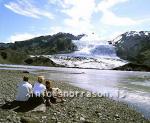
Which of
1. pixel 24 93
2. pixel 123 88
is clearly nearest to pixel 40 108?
pixel 24 93

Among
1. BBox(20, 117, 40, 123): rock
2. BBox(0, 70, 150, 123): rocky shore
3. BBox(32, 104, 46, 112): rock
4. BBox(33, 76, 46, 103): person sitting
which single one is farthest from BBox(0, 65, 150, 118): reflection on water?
BBox(20, 117, 40, 123): rock

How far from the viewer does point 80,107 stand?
2608 centimetres

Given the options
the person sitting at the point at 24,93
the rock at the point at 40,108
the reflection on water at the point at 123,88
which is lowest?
the reflection on water at the point at 123,88

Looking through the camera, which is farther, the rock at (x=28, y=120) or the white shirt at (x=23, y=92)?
the white shirt at (x=23, y=92)

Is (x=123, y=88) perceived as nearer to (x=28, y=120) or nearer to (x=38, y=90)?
(x=38, y=90)

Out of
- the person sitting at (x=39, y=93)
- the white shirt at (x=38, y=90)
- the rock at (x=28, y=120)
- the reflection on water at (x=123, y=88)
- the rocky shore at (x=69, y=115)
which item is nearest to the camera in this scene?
the rock at (x=28, y=120)

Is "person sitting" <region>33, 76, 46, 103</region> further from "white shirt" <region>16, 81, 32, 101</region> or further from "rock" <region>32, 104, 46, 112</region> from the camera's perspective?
"rock" <region>32, 104, 46, 112</region>

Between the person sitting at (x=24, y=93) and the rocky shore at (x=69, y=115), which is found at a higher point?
the person sitting at (x=24, y=93)

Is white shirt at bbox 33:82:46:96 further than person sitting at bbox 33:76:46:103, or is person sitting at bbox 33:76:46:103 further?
white shirt at bbox 33:82:46:96

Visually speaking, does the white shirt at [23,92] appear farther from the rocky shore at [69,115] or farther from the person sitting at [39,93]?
the rocky shore at [69,115]

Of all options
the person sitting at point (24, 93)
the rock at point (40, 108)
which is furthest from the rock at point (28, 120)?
the person sitting at point (24, 93)

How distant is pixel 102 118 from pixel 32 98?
5.19 metres

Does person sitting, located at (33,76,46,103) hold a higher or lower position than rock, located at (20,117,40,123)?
higher

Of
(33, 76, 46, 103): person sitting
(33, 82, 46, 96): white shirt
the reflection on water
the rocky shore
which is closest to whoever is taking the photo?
the rocky shore
